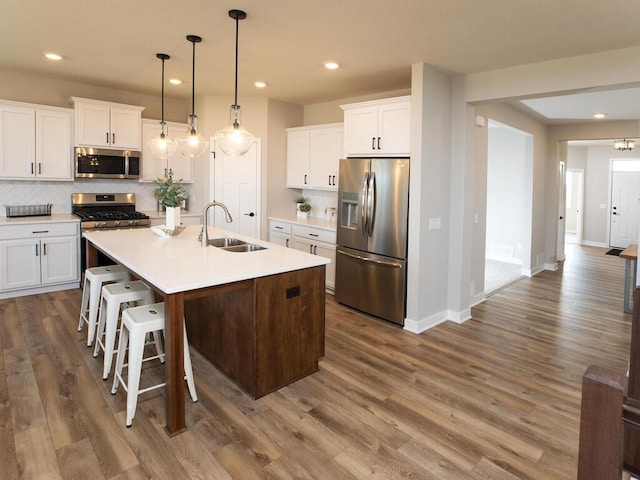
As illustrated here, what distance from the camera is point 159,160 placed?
5781 millimetres

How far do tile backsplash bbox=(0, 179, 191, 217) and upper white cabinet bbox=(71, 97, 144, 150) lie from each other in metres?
0.61

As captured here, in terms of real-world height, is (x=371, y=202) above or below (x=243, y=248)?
above

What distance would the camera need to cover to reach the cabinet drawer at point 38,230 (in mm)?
4574

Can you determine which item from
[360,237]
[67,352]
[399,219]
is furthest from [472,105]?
[67,352]

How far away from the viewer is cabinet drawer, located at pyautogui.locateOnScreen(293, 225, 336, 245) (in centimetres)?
499

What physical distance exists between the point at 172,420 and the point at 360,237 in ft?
8.71

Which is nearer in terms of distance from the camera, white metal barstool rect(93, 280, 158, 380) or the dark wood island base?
the dark wood island base

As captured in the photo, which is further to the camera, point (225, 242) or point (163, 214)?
point (163, 214)

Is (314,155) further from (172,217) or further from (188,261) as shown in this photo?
(188,261)

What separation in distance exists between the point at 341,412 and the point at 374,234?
206cm

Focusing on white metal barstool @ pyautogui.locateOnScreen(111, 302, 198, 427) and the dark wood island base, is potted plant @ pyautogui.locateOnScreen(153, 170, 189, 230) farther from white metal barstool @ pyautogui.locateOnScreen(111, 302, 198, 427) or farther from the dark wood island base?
white metal barstool @ pyautogui.locateOnScreen(111, 302, 198, 427)

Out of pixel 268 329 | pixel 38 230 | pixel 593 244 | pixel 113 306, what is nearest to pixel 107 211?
pixel 38 230

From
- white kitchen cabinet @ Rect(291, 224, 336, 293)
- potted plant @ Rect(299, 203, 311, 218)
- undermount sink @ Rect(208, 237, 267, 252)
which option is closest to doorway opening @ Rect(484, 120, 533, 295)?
white kitchen cabinet @ Rect(291, 224, 336, 293)

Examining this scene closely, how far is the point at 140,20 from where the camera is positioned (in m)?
3.08
